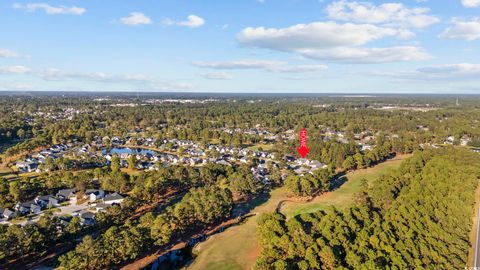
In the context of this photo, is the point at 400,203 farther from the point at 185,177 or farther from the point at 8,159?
the point at 8,159

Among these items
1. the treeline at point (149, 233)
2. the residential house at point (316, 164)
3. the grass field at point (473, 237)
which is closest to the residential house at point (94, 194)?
the treeline at point (149, 233)

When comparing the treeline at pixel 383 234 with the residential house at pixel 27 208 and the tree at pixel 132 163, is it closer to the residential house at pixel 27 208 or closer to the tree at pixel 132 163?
the residential house at pixel 27 208

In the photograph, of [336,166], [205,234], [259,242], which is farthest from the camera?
[336,166]

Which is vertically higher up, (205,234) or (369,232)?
(369,232)

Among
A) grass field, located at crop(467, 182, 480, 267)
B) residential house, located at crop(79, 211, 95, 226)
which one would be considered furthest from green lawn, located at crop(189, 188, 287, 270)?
grass field, located at crop(467, 182, 480, 267)

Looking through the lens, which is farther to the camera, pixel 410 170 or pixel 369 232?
pixel 410 170

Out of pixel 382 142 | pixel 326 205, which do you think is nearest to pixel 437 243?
pixel 326 205

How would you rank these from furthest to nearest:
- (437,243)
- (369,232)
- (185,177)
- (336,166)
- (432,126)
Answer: (432,126) → (336,166) → (185,177) → (369,232) → (437,243)
